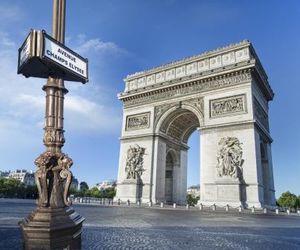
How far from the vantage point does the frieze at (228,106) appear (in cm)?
2330

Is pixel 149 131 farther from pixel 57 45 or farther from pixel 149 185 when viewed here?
pixel 57 45

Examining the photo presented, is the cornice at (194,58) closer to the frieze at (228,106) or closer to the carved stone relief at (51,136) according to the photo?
the frieze at (228,106)

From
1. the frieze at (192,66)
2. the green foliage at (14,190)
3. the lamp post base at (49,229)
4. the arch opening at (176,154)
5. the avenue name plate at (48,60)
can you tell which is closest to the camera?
the lamp post base at (49,229)

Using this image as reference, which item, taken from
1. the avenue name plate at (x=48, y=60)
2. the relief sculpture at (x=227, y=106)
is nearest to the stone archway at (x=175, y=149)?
the relief sculpture at (x=227, y=106)

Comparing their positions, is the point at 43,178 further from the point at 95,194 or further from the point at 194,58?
the point at 95,194

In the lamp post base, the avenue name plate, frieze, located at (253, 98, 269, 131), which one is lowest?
the lamp post base

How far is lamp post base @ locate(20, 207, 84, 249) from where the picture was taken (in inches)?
139

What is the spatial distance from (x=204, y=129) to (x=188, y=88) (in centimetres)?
446

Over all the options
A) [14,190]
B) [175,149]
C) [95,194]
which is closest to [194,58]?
[175,149]

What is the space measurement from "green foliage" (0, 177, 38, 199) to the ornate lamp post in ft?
221

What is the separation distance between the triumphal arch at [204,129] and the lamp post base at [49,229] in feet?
61.7

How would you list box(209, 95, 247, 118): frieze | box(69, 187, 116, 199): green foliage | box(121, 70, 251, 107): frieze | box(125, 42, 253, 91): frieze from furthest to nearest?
1. box(69, 187, 116, 199): green foliage
2. box(125, 42, 253, 91): frieze
3. box(121, 70, 251, 107): frieze
4. box(209, 95, 247, 118): frieze

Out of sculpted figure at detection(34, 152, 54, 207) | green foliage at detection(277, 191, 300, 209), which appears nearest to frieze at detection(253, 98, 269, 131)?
sculpted figure at detection(34, 152, 54, 207)

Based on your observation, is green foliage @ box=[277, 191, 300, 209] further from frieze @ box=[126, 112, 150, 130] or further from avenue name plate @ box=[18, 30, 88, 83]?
avenue name plate @ box=[18, 30, 88, 83]
